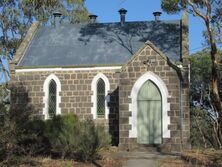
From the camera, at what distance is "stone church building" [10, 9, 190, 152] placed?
22797 mm

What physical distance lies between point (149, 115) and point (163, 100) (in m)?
1.04

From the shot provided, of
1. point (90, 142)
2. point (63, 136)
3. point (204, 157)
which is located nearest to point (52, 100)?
point (63, 136)

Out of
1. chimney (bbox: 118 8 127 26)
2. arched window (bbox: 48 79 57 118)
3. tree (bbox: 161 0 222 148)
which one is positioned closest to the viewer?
tree (bbox: 161 0 222 148)

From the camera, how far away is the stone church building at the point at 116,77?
2280 centimetres

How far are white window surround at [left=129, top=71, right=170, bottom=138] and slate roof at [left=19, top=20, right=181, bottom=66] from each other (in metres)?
2.87

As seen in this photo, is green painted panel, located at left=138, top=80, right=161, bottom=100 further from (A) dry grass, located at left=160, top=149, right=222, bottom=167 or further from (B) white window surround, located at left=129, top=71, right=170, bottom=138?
(A) dry grass, located at left=160, top=149, right=222, bottom=167

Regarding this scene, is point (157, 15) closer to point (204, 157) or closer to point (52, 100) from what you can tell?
point (52, 100)

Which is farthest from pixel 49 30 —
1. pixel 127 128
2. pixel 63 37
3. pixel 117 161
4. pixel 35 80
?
pixel 117 161

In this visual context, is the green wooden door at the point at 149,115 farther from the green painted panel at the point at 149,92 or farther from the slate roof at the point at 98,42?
the slate roof at the point at 98,42

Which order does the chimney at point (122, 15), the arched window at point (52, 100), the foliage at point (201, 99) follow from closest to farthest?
the arched window at point (52, 100) → the chimney at point (122, 15) → the foliage at point (201, 99)

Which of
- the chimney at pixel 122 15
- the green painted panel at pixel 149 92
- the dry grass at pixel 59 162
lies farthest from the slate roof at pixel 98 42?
the dry grass at pixel 59 162

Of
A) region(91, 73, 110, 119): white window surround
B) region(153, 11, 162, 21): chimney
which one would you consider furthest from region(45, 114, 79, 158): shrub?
region(153, 11, 162, 21): chimney

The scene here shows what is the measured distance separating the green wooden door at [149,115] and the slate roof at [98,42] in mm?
A: 3000

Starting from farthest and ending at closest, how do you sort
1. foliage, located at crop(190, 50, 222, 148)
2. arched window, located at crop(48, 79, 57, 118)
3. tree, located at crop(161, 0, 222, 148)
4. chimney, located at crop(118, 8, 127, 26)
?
foliage, located at crop(190, 50, 222, 148) → chimney, located at crop(118, 8, 127, 26) → arched window, located at crop(48, 79, 57, 118) → tree, located at crop(161, 0, 222, 148)
